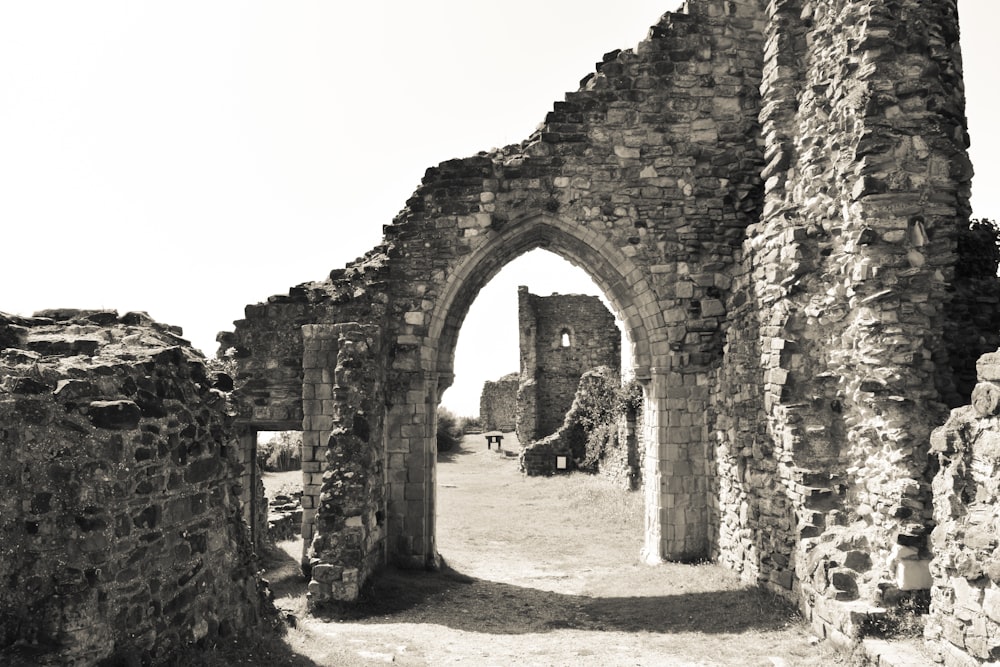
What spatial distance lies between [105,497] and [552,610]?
568 centimetres

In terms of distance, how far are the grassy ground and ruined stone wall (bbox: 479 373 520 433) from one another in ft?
63.6

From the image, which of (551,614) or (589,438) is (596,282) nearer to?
(551,614)

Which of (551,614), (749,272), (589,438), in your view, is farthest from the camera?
(589,438)

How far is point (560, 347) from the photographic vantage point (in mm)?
26312

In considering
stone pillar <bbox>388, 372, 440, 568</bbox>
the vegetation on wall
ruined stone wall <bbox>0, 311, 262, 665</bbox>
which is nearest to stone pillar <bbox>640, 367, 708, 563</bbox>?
stone pillar <bbox>388, 372, 440, 568</bbox>

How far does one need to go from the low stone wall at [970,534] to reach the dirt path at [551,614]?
1143 mm

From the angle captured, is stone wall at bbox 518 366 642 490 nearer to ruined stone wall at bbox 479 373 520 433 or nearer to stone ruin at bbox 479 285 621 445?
stone ruin at bbox 479 285 621 445

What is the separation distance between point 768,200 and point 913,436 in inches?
134

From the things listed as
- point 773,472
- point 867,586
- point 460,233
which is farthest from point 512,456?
point 867,586

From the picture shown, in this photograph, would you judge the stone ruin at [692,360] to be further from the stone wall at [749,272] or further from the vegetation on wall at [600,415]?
the vegetation on wall at [600,415]

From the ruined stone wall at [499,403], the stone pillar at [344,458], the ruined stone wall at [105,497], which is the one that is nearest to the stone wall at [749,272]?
the stone pillar at [344,458]

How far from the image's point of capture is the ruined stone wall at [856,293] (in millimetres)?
6324

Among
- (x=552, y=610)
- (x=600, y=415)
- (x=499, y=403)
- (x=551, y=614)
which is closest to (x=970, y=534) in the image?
(x=551, y=614)

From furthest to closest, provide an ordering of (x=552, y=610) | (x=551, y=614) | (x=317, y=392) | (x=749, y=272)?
(x=317, y=392) < (x=749, y=272) < (x=552, y=610) < (x=551, y=614)
